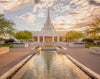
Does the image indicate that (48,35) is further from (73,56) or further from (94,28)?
(73,56)

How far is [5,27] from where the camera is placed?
13.9 meters

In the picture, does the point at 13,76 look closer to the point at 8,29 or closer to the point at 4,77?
the point at 4,77

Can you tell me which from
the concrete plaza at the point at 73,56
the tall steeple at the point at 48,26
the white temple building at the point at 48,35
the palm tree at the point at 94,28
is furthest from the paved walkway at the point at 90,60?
the tall steeple at the point at 48,26

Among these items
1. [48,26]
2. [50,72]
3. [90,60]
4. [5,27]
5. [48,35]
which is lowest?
[50,72]

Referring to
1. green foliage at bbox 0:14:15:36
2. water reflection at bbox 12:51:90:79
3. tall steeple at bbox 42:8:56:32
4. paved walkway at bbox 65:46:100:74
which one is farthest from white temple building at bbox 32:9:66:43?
water reflection at bbox 12:51:90:79

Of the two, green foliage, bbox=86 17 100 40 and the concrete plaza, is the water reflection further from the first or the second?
green foliage, bbox=86 17 100 40

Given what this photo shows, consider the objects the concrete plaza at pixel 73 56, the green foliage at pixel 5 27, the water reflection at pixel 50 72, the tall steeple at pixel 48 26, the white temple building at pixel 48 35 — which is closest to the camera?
the water reflection at pixel 50 72

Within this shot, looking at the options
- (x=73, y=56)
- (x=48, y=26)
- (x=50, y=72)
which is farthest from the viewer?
(x=48, y=26)

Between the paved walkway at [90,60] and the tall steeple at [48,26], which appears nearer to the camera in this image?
the paved walkway at [90,60]

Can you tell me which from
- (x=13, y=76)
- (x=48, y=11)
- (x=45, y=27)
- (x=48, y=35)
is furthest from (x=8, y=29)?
(x=48, y=11)

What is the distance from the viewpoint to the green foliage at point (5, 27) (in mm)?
13118

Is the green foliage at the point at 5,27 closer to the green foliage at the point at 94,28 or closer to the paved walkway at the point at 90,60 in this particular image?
the paved walkway at the point at 90,60

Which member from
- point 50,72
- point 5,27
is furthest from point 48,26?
point 50,72

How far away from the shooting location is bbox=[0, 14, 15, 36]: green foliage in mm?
13118
